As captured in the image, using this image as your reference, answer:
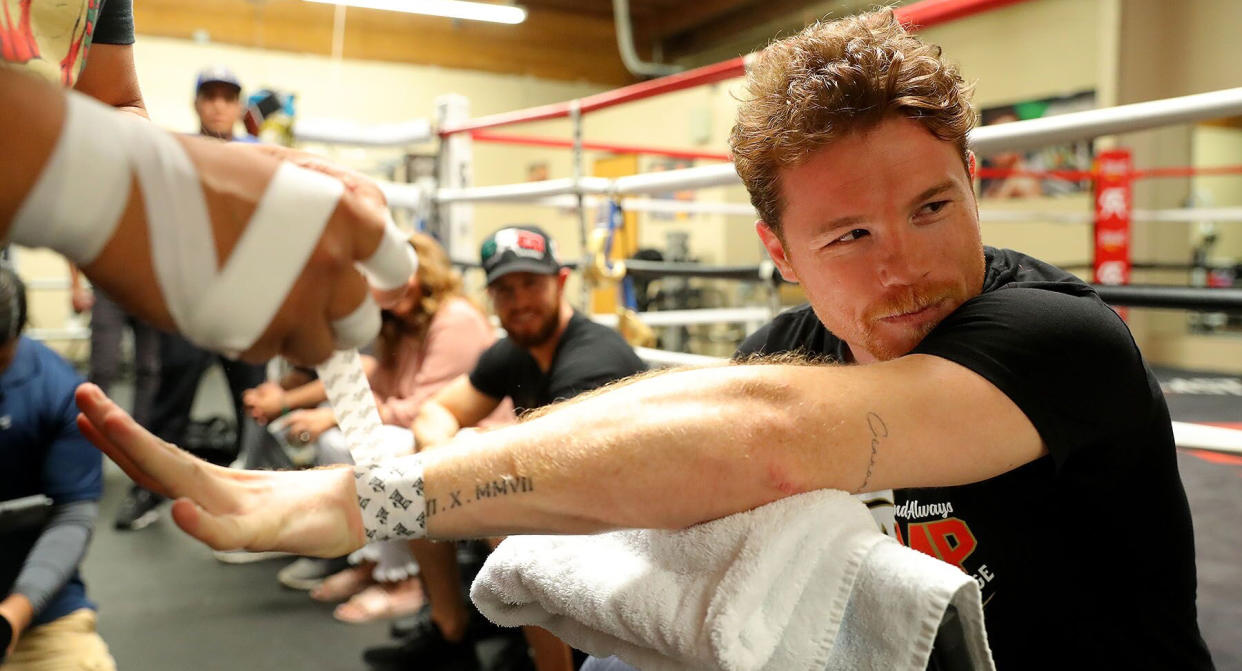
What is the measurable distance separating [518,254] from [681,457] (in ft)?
4.24

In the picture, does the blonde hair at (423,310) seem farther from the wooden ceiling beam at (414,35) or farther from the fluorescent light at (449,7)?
the wooden ceiling beam at (414,35)

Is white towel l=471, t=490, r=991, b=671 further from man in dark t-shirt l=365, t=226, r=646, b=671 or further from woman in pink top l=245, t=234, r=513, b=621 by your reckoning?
woman in pink top l=245, t=234, r=513, b=621

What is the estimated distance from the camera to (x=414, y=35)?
23.8 feet

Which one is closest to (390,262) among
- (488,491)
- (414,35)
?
(488,491)

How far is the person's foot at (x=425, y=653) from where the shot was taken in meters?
1.73

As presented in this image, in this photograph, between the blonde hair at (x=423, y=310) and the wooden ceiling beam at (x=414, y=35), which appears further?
the wooden ceiling beam at (x=414, y=35)

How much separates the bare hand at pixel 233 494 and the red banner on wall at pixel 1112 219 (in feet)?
14.4

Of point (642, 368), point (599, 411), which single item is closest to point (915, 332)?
point (599, 411)

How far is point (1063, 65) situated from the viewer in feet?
16.9

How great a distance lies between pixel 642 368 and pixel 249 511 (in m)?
1.30

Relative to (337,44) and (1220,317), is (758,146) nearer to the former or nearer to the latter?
(1220,317)

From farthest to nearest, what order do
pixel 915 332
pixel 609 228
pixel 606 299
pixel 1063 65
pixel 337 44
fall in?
1. pixel 606 299
2. pixel 337 44
3. pixel 1063 65
4. pixel 609 228
5. pixel 915 332

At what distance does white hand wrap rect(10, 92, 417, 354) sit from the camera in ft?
1.13

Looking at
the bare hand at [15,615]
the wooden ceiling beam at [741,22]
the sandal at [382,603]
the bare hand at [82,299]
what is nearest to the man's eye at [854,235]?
the bare hand at [15,615]
